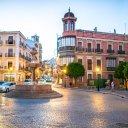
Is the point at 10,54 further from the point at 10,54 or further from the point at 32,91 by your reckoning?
the point at 32,91

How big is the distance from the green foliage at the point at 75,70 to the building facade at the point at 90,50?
3744 millimetres

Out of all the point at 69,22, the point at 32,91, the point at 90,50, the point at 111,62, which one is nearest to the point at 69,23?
the point at 69,22

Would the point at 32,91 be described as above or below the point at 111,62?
below

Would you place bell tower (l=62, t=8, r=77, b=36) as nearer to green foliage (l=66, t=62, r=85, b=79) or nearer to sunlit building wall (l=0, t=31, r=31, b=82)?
green foliage (l=66, t=62, r=85, b=79)

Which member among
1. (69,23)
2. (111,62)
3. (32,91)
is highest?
(69,23)

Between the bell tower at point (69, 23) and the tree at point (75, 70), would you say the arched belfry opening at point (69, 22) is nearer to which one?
the bell tower at point (69, 23)

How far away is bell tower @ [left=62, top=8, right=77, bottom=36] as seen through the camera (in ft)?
204

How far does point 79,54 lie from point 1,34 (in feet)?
68.6

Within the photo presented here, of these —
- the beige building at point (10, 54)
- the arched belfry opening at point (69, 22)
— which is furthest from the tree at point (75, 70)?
the beige building at point (10, 54)

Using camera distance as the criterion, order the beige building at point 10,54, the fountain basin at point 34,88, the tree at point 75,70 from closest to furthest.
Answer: the fountain basin at point 34,88, the tree at point 75,70, the beige building at point 10,54

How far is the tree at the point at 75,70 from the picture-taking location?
57031 millimetres

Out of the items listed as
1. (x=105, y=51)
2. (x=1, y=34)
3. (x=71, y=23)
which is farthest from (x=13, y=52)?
(x=105, y=51)

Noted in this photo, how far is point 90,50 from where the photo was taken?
63.6 metres

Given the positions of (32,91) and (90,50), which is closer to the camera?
(32,91)
